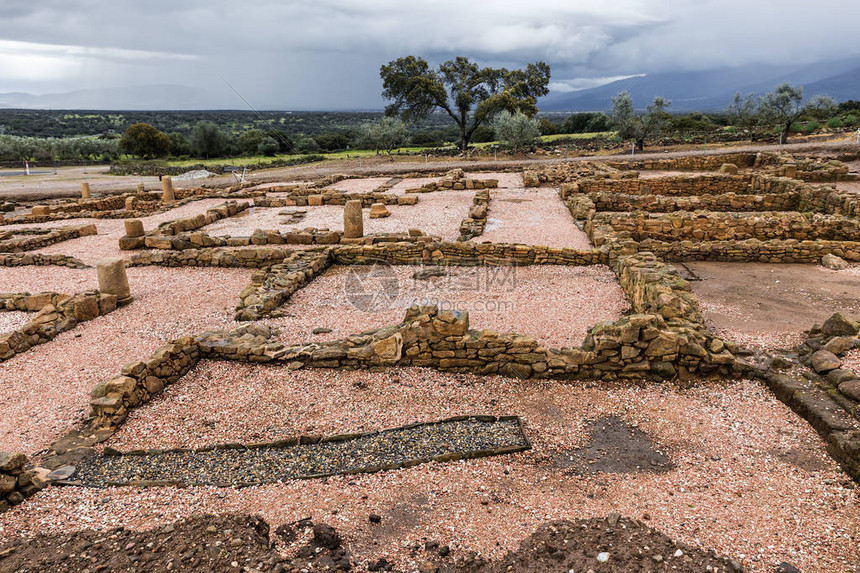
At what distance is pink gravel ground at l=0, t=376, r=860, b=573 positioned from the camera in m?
5.14

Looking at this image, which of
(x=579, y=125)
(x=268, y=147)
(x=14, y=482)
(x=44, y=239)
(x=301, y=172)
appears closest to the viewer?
(x=14, y=482)

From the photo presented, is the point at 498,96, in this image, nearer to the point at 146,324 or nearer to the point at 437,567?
the point at 146,324

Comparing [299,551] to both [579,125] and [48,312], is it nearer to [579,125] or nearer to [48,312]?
[48,312]

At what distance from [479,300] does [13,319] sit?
11108mm

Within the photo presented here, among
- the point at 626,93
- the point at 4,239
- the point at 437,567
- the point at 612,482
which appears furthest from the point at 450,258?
the point at 626,93

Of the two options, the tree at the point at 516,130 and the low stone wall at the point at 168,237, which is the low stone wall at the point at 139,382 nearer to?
the low stone wall at the point at 168,237

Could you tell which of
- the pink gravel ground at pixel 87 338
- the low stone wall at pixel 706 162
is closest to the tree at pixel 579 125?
the low stone wall at pixel 706 162

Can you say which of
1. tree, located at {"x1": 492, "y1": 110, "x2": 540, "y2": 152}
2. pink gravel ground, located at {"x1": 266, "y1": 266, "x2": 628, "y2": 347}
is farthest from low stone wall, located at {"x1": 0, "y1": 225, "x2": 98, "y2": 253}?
tree, located at {"x1": 492, "y1": 110, "x2": 540, "y2": 152}

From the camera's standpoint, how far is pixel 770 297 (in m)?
11.4

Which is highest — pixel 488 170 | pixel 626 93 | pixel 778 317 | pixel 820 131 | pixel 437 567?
pixel 626 93

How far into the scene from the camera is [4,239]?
20156 millimetres

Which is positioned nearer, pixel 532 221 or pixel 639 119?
pixel 532 221

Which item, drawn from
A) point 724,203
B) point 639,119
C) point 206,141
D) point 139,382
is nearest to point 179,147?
point 206,141

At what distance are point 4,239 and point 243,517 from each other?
2150 centimetres
